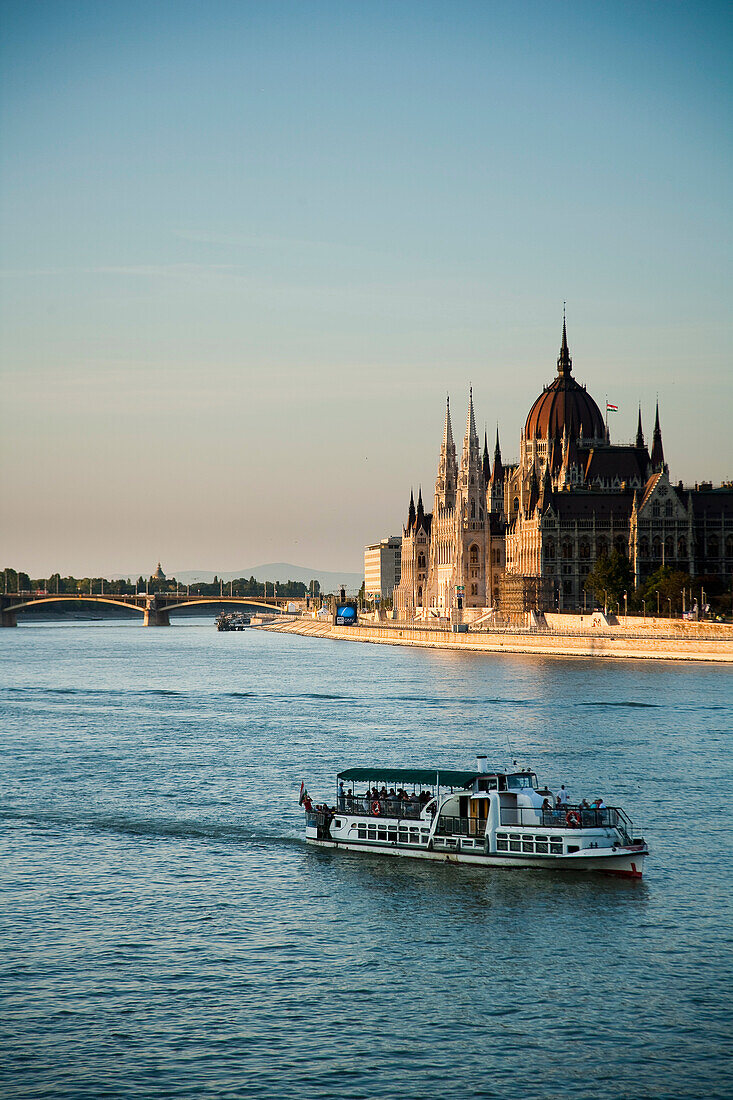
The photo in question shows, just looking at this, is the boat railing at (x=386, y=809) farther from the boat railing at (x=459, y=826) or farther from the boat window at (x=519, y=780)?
the boat window at (x=519, y=780)

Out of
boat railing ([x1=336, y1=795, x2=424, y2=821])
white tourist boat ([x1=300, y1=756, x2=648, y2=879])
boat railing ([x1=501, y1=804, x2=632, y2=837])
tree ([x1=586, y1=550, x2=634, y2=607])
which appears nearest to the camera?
white tourist boat ([x1=300, y1=756, x2=648, y2=879])

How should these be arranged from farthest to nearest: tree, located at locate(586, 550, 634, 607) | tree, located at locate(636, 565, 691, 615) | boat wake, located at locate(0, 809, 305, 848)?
tree, located at locate(586, 550, 634, 607)
tree, located at locate(636, 565, 691, 615)
boat wake, located at locate(0, 809, 305, 848)

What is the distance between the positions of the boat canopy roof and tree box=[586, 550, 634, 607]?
380 ft

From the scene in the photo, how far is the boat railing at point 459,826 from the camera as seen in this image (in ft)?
133

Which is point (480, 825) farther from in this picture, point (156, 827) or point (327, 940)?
point (156, 827)

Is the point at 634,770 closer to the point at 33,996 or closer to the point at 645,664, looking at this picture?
the point at 33,996

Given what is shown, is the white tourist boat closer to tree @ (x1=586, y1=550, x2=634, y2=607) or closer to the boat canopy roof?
the boat canopy roof

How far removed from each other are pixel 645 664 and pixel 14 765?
74145mm

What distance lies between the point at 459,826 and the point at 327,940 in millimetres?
9075

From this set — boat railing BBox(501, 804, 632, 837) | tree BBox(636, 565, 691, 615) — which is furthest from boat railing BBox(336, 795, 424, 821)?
tree BBox(636, 565, 691, 615)

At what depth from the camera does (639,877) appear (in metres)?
38.2

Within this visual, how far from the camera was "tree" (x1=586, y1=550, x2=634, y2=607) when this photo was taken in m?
157

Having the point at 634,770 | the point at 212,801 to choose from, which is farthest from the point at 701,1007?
the point at 634,770

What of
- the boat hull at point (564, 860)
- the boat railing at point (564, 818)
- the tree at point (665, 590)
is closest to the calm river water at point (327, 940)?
the boat hull at point (564, 860)
